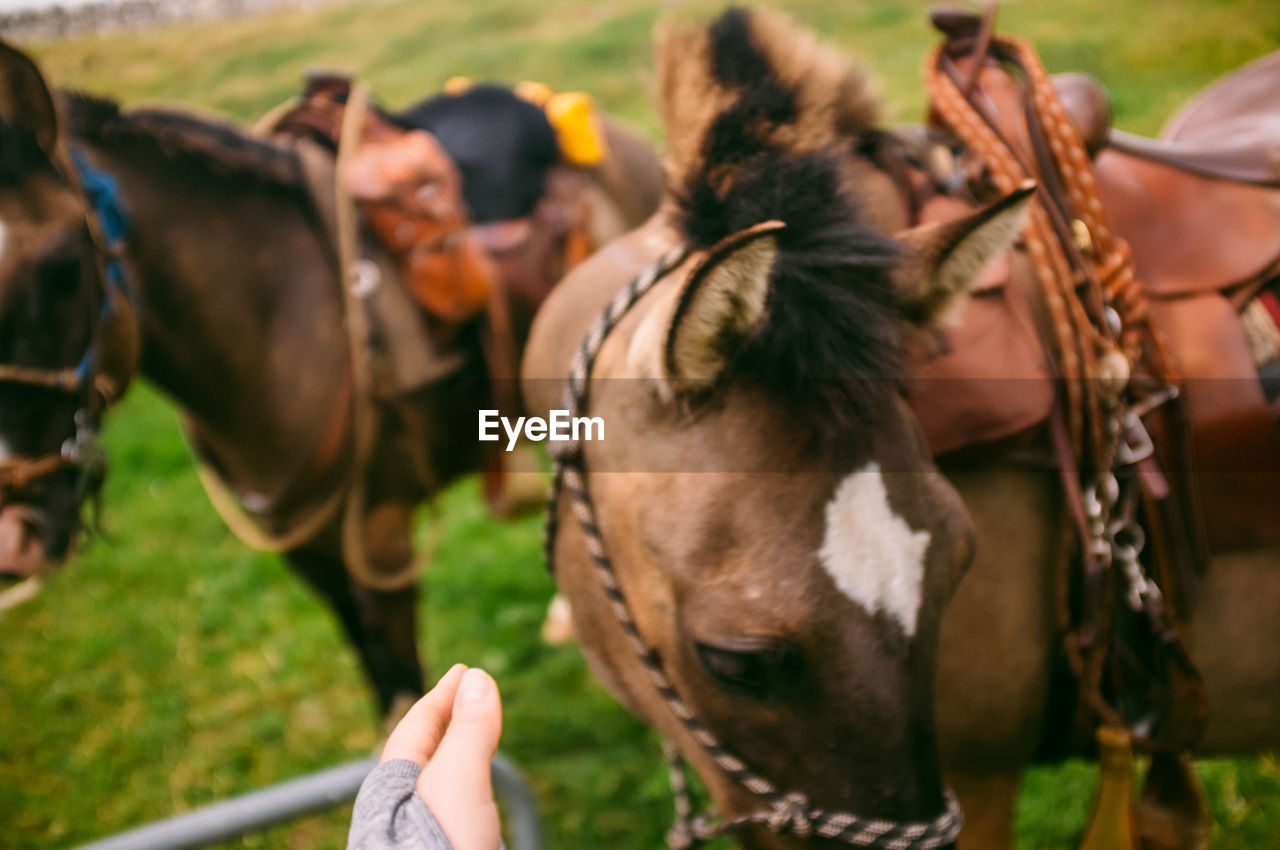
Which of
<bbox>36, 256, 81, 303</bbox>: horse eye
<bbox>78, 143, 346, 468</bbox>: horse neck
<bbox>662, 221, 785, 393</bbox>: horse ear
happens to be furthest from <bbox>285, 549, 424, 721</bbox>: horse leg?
<bbox>662, 221, 785, 393</bbox>: horse ear

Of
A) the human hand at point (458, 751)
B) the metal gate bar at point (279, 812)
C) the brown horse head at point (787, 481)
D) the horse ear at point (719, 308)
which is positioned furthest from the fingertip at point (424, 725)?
the metal gate bar at point (279, 812)

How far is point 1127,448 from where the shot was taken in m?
1.32

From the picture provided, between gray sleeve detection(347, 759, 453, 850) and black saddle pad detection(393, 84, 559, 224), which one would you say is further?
black saddle pad detection(393, 84, 559, 224)

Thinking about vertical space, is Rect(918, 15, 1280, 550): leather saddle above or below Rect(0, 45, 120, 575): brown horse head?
above

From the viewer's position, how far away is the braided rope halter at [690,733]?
1065mm

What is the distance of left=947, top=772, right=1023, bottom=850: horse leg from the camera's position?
4.64ft

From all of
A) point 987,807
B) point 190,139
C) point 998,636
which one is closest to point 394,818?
point 998,636

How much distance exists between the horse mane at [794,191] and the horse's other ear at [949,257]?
5 centimetres

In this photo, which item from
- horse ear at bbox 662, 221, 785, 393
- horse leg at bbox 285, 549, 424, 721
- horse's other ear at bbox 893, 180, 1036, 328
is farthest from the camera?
horse leg at bbox 285, 549, 424, 721

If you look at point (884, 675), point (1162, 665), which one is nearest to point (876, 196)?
point (884, 675)

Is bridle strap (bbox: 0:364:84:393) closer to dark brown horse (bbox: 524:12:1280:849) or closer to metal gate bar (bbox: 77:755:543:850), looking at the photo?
metal gate bar (bbox: 77:755:543:850)

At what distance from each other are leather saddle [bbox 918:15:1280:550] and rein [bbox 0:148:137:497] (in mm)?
1904

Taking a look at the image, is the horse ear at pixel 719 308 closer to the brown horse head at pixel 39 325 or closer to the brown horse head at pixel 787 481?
the brown horse head at pixel 787 481

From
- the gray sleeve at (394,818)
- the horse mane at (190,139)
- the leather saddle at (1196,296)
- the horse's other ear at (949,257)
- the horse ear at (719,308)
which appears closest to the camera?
the gray sleeve at (394,818)
